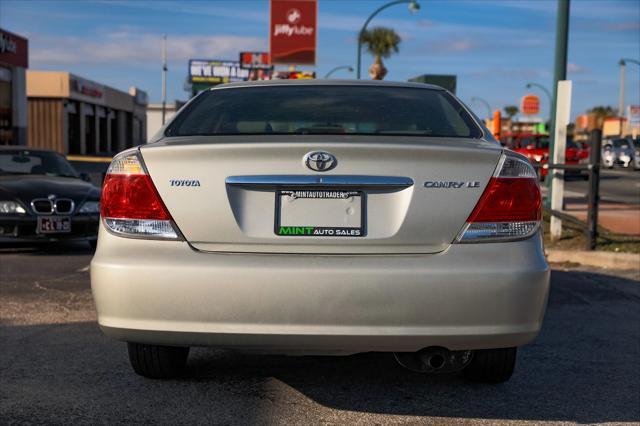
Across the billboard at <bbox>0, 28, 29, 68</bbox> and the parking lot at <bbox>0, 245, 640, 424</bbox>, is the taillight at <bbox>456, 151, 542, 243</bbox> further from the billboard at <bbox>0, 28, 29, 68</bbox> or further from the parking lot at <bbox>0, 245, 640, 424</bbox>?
the billboard at <bbox>0, 28, 29, 68</bbox>

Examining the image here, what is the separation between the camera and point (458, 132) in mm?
4090

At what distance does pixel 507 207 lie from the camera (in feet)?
11.1

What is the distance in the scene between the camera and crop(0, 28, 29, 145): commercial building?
32031 mm

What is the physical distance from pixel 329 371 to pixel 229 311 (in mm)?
1316

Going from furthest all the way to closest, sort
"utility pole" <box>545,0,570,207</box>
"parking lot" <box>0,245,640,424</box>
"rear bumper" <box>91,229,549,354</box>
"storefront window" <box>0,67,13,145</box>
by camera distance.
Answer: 1. "storefront window" <box>0,67,13,145</box>
2. "utility pole" <box>545,0,570,207</box>
3. "parking lot" <box>0,245,640,424</box>
4. "rear bumper" <box>91,229,549,354</box>

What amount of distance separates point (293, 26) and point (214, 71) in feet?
117

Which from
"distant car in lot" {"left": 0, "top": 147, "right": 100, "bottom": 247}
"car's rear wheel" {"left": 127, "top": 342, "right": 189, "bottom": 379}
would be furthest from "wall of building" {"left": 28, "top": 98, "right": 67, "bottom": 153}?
"car's rear wheel" {"left": 127, "top": 342, "right": 189, "bottom": 379}

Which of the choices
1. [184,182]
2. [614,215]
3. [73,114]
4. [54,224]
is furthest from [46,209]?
[73,114]

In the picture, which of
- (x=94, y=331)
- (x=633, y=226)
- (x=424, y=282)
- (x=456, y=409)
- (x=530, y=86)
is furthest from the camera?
(x=530, y=86)

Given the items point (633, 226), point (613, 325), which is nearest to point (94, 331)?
point (613, 325)

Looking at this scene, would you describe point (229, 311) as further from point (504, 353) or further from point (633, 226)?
point (633, 226)

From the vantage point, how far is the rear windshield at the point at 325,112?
4.17m

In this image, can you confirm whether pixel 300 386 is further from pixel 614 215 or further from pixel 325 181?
pixel 614 215

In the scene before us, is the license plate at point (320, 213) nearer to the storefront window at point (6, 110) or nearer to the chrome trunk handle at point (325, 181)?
the chrome trunk handle at point (325, 181)
